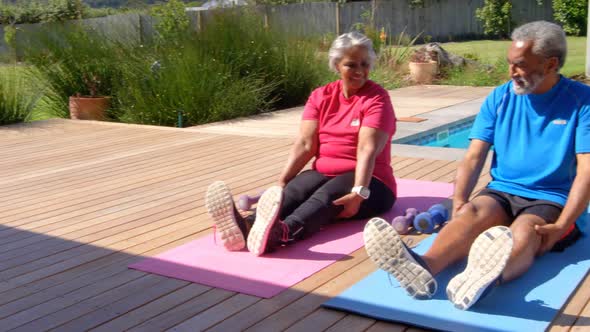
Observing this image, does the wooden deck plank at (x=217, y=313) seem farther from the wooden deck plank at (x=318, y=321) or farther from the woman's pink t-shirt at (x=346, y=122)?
the woman's pink t-shirt at (x=346, y=122)

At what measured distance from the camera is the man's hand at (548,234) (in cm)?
249

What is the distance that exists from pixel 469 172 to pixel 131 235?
1.60 metres

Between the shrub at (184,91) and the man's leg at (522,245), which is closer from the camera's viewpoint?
the man's leg at (522,245)

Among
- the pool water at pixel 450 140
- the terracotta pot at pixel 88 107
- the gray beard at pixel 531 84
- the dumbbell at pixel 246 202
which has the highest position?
the gray beard at pixel 531 84

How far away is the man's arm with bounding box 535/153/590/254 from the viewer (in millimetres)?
2467

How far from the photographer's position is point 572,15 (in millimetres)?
21375

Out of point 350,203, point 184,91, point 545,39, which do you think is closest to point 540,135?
point 545,39

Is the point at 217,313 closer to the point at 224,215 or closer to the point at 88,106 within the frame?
the point at 224,215

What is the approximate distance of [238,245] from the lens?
2980mm

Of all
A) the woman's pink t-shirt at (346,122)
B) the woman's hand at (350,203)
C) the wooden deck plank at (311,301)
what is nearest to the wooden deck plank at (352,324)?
the wooden deck plank at (311,301)

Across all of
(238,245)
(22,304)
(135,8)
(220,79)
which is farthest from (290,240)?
(135,8)

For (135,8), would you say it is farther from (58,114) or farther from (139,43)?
(58,114)

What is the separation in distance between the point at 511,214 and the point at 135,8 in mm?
7127

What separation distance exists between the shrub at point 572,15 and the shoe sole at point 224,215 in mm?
20404
